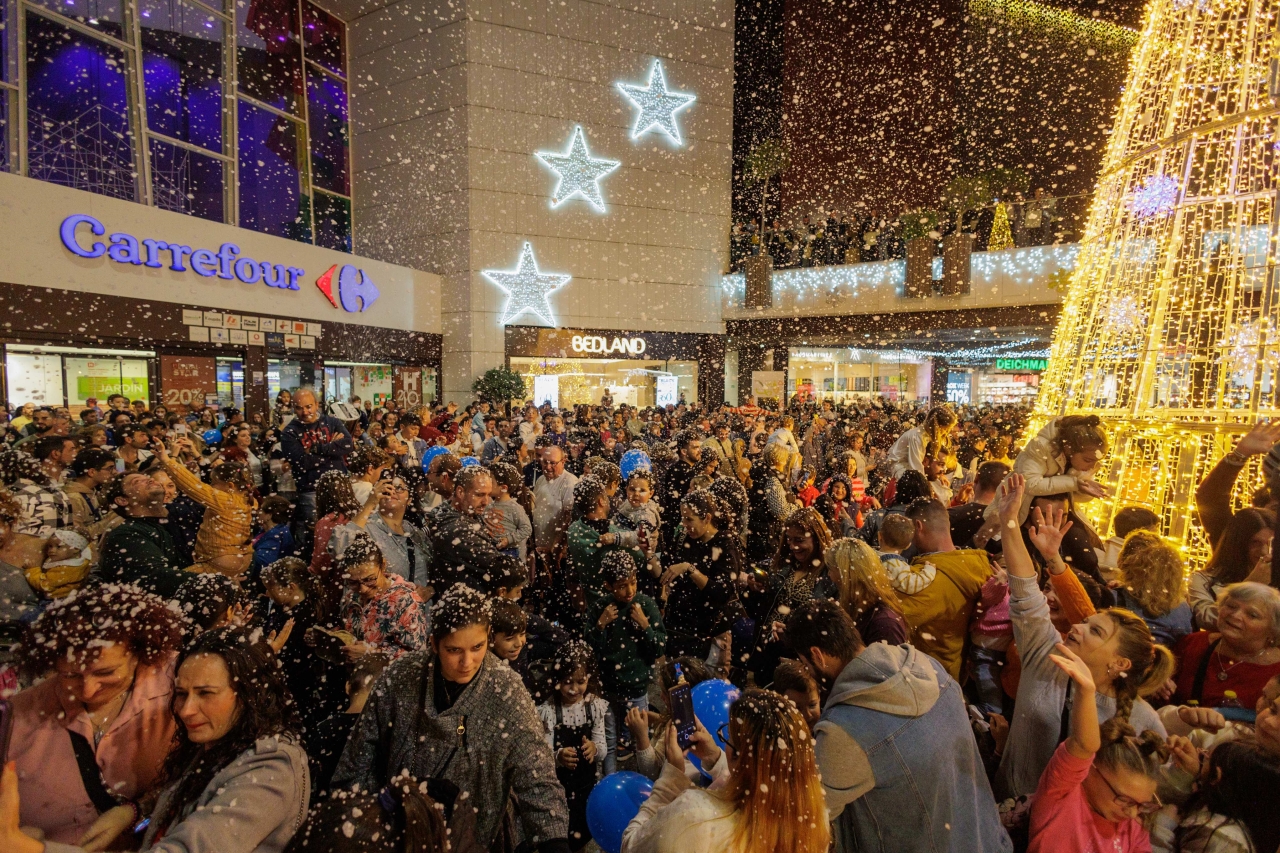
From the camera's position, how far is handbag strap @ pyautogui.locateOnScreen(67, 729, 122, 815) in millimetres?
1722

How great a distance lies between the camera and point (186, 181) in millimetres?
12836

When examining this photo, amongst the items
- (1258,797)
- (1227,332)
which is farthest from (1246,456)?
(1258,797)

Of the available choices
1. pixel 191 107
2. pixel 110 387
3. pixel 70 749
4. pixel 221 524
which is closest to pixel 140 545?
pixel 221 524

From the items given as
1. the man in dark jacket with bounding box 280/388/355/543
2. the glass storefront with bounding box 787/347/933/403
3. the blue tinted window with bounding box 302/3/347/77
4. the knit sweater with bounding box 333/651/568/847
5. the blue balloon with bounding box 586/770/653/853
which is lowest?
the blue balloon with bounding box 586/770/653/853

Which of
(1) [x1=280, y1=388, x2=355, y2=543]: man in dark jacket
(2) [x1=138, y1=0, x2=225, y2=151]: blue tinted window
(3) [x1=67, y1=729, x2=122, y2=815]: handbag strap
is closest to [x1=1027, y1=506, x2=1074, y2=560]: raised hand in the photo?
(3) [x1=67, y1=729, x2=122, y2=815]: handbag strap

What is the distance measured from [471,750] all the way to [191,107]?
53.0 ft

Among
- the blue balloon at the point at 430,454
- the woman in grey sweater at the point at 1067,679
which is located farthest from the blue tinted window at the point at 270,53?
the woman in grey sweater at the point at 1067,679

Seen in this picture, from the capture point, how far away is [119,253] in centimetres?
1046

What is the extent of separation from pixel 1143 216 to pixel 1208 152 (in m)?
0.39

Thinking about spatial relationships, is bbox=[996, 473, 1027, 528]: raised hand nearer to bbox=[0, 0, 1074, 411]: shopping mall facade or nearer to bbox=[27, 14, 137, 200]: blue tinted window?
bbox=[0, 0, 1074, 411]: shopping mall facade

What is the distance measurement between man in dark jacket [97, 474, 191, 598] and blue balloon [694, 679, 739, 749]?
2.44 meters

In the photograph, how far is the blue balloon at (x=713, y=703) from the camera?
247 centimetres

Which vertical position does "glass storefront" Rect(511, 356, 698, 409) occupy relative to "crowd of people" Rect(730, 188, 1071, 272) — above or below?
below

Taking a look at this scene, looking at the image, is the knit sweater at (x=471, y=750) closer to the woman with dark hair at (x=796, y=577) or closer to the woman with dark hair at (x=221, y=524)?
the woman with dark hair at (x=796, y=577)
